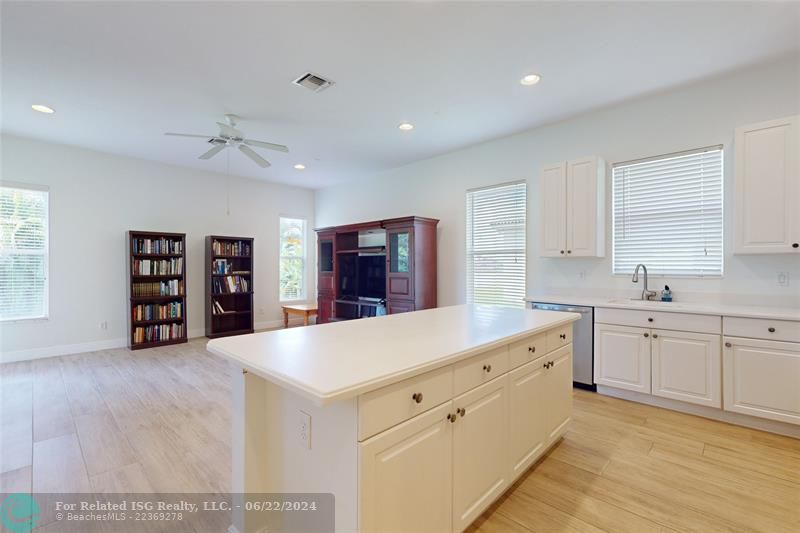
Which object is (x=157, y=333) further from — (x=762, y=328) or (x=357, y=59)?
(x=762, y=328)

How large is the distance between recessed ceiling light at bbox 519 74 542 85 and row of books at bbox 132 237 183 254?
17.6ft

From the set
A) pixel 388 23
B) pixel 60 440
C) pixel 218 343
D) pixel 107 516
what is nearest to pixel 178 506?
pixel 107 516

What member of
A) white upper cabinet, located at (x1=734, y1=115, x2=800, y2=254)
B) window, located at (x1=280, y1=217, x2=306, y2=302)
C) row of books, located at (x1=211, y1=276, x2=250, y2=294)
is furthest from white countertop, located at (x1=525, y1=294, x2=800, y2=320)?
window, located at (x1=280, y1=217, x2=306, y2=302)

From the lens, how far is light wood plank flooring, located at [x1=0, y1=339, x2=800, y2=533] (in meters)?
1.77

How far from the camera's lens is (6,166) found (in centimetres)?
443

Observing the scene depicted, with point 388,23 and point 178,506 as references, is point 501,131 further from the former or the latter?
point 178,506

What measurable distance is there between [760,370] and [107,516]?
13.9ft

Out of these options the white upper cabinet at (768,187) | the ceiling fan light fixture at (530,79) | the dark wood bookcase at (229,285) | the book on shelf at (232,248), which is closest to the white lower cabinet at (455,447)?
the white upper cabinet at (768,187)

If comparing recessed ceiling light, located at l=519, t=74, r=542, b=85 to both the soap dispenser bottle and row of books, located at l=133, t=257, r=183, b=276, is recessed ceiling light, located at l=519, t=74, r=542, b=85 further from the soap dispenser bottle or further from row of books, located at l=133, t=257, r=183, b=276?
row of books, located at l=133, t=257, r=183, b=276

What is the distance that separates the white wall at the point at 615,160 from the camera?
2.95m

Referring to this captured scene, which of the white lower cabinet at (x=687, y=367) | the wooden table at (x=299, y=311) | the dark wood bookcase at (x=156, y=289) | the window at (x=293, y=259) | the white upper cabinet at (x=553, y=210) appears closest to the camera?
the white lower cabinet at (x=687, y=367)

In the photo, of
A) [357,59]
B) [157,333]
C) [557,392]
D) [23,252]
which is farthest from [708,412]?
[23,252]

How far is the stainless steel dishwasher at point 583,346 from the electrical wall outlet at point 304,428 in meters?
2.97

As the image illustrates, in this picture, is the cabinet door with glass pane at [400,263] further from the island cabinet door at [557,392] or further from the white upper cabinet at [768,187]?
the white upper cabinet at [768,187]
